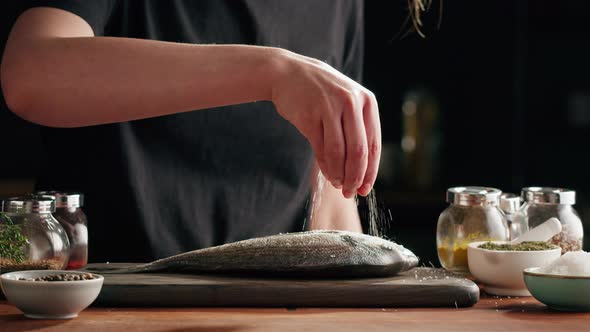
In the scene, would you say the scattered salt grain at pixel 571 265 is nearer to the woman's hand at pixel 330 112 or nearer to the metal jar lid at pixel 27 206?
the woman's hand at pixel 330 112

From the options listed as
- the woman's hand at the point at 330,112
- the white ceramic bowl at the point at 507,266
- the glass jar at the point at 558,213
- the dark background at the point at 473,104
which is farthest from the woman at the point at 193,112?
the dark background at the point at 473,104

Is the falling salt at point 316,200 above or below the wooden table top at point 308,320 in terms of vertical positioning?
above

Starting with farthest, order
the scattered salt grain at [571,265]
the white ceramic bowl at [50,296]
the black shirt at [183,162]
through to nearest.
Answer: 1. the black shirt at [183,162]
2. the scattered salt grain at [571,265]
3. the white ceramic bowl at [50,296]

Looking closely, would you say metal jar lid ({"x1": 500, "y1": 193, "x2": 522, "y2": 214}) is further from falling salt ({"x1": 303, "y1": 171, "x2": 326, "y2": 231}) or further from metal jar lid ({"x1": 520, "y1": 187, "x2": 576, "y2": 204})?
falling salt ({"x1": 303, "y1": 171, "x2": 326, "y2": 231})

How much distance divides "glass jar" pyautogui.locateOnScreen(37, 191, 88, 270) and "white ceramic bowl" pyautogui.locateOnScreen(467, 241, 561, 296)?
0.65 m

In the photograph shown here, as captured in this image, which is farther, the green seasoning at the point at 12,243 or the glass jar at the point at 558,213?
the glass jar at the point at 558,213

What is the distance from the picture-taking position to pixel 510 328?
1.26 m

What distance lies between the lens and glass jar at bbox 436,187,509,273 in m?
1.63

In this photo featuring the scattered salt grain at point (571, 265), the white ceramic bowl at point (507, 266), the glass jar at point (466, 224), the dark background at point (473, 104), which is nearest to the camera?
the scattered salt grain at point (571, 265)

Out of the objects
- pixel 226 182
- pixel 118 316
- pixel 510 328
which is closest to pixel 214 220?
pixel 226 182

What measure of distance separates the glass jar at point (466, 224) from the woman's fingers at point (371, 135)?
31 cm

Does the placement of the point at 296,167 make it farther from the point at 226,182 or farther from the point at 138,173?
the point at 138,173

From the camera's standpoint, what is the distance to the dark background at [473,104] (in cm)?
370

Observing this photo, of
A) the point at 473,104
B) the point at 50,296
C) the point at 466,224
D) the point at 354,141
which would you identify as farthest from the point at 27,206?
the point at 473,104
